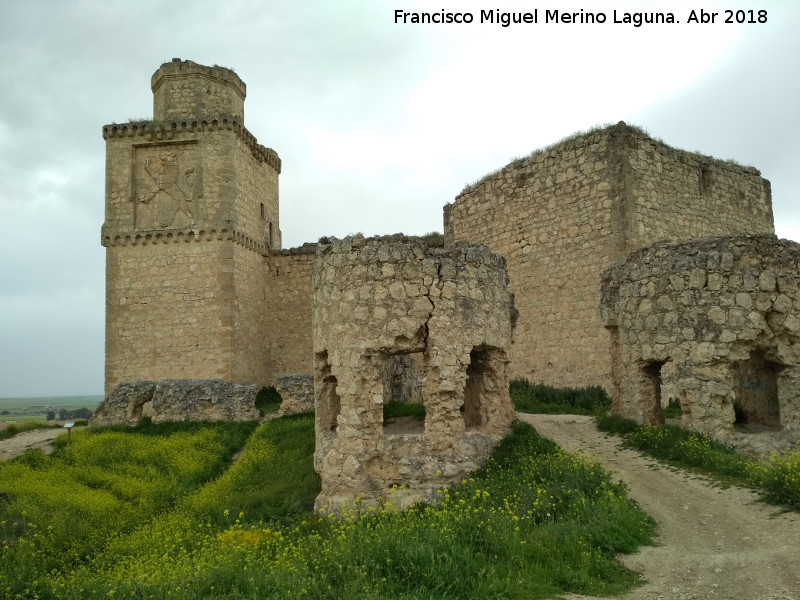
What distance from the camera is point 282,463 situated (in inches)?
440

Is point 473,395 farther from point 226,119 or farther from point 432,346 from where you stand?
point 226,119

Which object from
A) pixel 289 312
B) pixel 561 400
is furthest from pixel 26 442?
pixel 561 400

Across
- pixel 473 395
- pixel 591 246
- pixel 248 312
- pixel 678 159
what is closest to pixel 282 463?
pixel 473 395

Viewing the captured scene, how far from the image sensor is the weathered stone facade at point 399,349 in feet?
28.0

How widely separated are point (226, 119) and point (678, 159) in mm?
13427

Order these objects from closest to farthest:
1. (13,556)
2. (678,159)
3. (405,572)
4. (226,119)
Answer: (405,572) < (13,556) < (678,159) < (226,119)

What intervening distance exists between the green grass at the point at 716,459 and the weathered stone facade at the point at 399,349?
254cm

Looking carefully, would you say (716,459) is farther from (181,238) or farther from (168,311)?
(181,238)

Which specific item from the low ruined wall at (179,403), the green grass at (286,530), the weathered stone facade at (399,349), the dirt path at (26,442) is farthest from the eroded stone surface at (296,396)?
the weathered stone facade at (399,349)

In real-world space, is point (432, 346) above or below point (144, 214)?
below

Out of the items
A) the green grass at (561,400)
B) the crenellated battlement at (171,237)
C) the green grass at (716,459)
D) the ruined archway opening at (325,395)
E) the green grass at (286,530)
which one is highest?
the crenellated battlement at (171,237)

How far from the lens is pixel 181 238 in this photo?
2044 cm

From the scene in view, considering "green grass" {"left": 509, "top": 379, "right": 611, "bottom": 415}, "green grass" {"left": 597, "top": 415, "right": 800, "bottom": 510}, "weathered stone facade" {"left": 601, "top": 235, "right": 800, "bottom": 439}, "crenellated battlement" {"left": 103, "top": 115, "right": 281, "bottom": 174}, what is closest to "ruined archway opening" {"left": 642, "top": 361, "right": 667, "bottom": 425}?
Answer: "weathered stone facade" {"left": 601, "top": 235, "right": 800, "bottom": 439}

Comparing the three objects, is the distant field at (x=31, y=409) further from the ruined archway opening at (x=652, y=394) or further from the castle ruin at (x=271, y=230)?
the ruined archway opening at (x=652, y=394)
